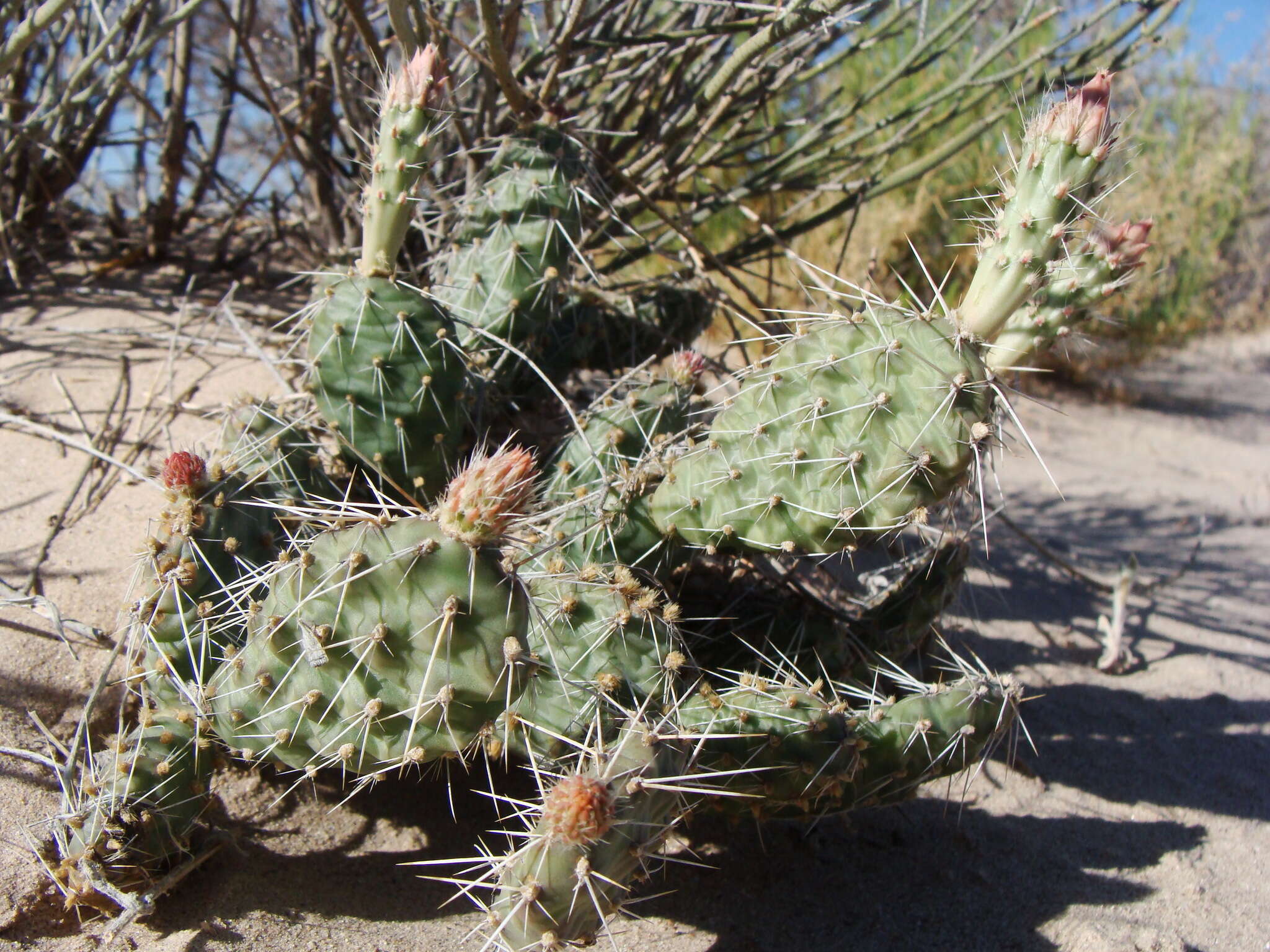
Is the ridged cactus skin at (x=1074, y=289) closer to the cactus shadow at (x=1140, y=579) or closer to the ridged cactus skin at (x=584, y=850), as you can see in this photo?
the ridged cactus skin at (x=584, y=850)

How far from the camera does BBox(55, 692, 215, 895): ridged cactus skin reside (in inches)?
56.2

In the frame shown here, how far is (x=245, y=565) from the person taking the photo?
1.58 metres

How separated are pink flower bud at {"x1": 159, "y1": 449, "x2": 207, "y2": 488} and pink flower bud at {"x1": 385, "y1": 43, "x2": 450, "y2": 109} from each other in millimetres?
720

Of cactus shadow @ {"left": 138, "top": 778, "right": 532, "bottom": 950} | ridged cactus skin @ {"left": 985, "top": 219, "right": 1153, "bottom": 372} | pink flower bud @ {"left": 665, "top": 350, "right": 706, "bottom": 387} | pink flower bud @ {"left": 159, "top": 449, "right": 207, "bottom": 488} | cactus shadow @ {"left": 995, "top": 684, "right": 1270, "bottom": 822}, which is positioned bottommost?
cactus shadow @ {"left": 995, "top": 684, "right": 1270, "bottom": 822}

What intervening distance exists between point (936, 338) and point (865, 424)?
0.17m

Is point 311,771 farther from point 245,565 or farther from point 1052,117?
point 1052,117

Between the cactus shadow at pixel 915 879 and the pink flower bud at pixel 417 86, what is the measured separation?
147 cm

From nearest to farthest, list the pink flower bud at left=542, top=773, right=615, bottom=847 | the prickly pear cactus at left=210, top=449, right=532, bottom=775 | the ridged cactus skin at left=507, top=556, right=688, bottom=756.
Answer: the pink flower bud at left=542, top=773, right=615, bottom=847, the prickly pear cactus at left=210, top=449, right=532, bottom=775, the ridged cactus skin at left=507, top=556, right=688, bottom=756

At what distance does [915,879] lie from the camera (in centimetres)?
192

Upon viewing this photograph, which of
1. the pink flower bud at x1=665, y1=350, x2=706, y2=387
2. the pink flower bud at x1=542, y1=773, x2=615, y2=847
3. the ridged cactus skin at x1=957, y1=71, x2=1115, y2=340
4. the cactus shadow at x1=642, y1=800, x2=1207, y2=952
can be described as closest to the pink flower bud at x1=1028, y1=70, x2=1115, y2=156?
the ridged cactus skin at x1=957, y1=71, x2=1115, y2=340

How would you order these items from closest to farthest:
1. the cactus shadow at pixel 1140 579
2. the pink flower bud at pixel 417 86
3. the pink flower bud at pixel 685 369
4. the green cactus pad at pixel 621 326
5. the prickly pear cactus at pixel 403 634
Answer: the prickly pear cactus at pixel 403 634, the pink flower bud at pixel 417 86, the pink flower bud at pixel 685 369, the green cactus pad at pixel 621 326, the cactus shadow at pixel 1140 579

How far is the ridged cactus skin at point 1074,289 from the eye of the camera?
1620mm

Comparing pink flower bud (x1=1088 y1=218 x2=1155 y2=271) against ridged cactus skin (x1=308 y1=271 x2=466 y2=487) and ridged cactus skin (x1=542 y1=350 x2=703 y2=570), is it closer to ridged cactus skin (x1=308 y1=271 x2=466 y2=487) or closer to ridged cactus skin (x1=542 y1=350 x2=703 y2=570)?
ridged cactus skin (x1=542 y1=350 x2=703 y2=570)

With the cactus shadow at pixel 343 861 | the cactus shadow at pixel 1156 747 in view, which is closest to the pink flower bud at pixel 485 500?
the cactus shadow at pixel 343 861
